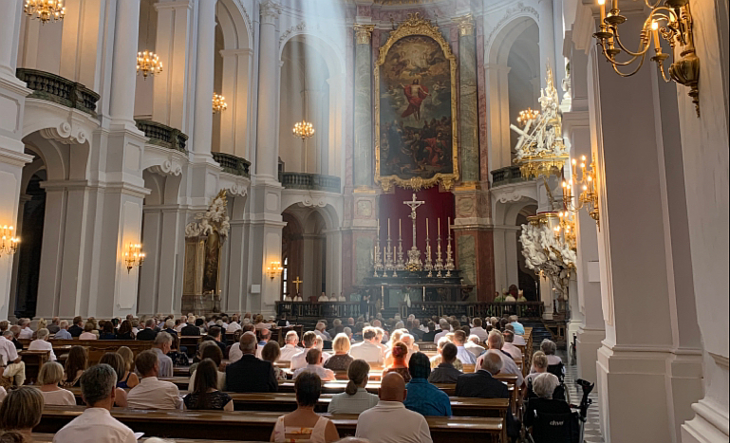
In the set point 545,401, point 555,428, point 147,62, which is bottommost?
point 555,428

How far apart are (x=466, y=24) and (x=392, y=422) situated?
22.7 m

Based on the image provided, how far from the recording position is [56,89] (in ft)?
39.7

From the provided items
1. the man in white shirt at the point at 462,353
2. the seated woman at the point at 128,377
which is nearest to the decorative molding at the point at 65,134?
the seated woman at the point at 128,377

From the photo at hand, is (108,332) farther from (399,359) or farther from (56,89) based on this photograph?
(399,359)

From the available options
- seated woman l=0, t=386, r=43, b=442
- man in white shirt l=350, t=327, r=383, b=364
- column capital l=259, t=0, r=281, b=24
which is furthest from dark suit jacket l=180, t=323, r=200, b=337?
column capital l=259, t=0, r=281, b=24

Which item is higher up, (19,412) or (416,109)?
(416,109)

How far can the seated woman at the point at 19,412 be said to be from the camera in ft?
8.86

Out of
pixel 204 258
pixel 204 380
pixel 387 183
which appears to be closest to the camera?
pixel 204 380

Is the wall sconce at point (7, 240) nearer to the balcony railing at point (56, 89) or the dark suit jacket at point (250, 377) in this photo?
the balcony railing at point (56, 89)

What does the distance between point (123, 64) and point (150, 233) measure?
482cm

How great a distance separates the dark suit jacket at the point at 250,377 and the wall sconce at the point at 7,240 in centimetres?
719

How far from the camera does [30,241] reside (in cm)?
1973

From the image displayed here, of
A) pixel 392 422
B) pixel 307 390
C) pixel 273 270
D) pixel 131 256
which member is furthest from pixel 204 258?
pixel 392 422

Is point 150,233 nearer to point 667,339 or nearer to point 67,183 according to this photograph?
point 67,183
